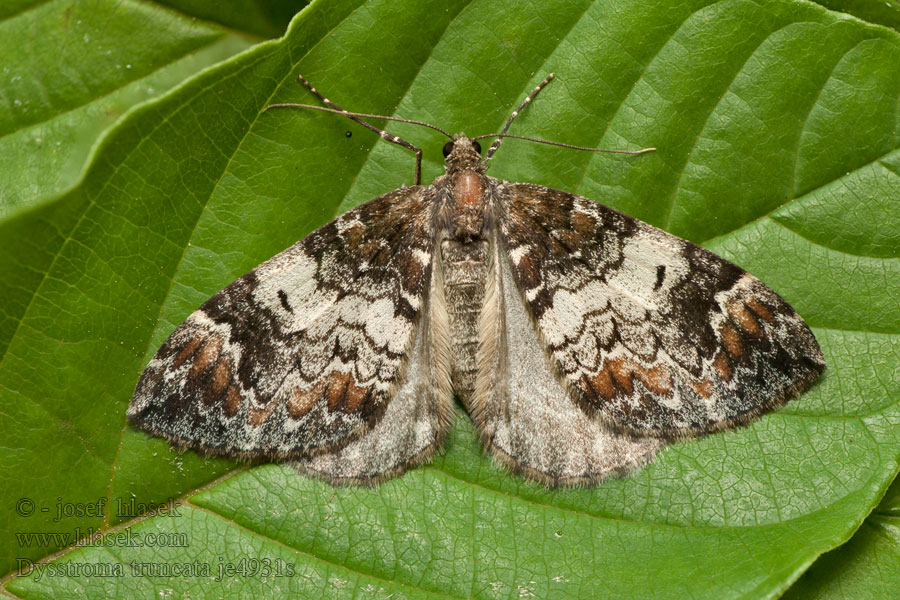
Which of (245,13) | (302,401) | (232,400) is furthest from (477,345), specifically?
(245,13)

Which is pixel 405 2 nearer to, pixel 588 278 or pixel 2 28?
pixel 588 278

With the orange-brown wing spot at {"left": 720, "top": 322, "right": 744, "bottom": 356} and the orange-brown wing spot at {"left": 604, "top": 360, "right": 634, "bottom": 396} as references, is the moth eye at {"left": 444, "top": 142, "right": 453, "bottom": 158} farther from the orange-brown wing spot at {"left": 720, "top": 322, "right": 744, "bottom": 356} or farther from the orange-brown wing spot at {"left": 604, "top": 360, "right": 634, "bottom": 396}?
the orange-brown wing spot at {"left": 720, "top": 322, "right": 744, "bottom": 356}

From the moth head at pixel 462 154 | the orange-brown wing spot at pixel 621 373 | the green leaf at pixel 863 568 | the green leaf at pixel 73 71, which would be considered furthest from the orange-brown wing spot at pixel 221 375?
the green leaf at pixel 863 568

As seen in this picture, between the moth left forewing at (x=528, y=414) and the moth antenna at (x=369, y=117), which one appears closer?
the moth antenna at (x=369, y=117)

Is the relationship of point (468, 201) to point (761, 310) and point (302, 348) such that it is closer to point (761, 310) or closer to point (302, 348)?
point (302, 348)

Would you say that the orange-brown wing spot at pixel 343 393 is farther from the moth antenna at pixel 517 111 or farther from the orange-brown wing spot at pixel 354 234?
the moth antenna at pixel 517 111

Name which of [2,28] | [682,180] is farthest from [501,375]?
[2,28]
